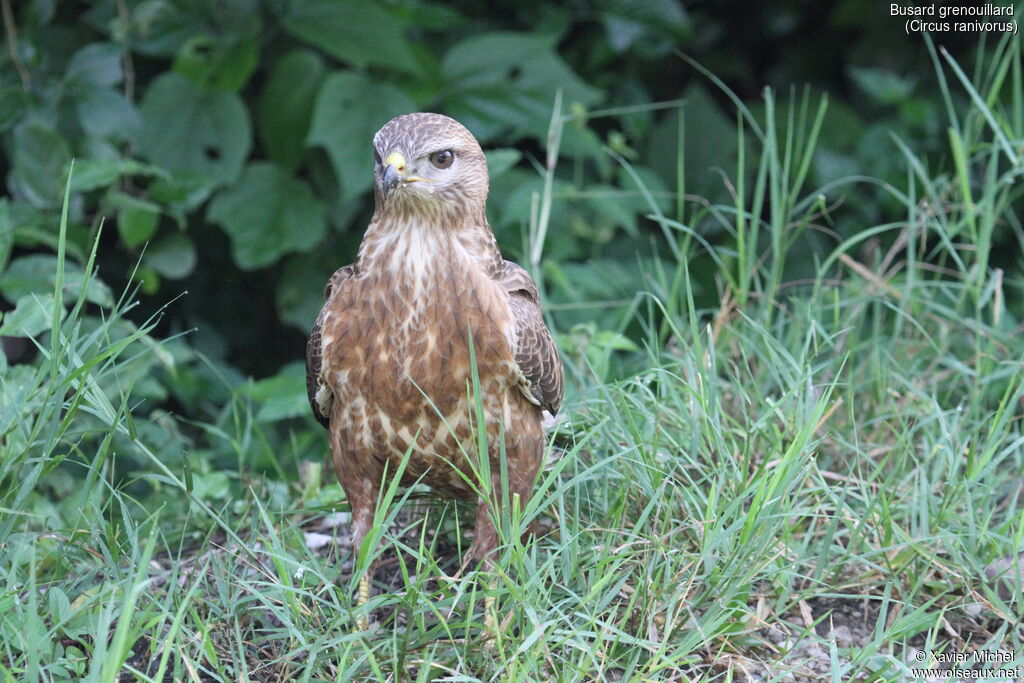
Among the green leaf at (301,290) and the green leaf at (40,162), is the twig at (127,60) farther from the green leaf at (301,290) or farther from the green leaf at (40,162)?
the green leaf at (301,290)

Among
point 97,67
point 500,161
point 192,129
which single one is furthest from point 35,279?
point 500,161

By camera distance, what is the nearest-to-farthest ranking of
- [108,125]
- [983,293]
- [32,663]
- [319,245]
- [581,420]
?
[32,663] → [581,420] → [983,293] → [108,125] → [319,245]

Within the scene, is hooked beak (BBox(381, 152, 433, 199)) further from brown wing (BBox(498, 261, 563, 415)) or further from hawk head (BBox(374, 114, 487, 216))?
brown wing (BBox(498, 261, 563, 415))

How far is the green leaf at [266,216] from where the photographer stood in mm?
4648

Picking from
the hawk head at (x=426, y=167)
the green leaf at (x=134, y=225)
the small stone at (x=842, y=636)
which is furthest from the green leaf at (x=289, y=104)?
the small stone at (x=842, y=636)

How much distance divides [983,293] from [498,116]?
2095 millimetres

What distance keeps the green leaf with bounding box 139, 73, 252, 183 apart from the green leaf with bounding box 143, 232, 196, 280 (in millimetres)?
286

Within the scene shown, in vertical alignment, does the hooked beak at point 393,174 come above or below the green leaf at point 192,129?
above

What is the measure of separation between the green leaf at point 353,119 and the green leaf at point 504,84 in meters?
0.37

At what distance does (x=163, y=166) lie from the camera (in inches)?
182

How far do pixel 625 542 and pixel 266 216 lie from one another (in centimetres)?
252

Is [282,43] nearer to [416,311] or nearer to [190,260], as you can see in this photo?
[190,260]

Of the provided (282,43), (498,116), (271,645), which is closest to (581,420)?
(271,645)

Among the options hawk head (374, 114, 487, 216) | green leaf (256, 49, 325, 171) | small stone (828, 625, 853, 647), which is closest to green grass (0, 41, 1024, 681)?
small stone (828, 625, 853, 647)
